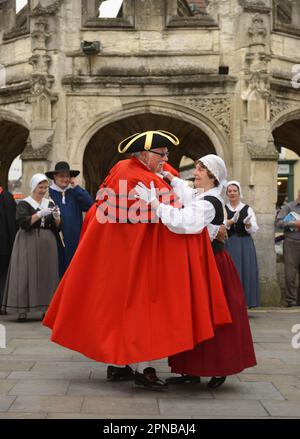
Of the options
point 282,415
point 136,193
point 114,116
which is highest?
point 114,116

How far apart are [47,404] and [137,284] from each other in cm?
101

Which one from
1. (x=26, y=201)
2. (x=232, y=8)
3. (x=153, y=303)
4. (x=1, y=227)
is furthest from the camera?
(x=232, y=8)

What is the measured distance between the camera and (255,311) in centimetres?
1005

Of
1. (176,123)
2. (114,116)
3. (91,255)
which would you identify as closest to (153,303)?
(91,255)

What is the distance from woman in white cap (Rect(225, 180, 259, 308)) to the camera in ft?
30.9

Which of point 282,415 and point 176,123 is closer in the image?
point 282,415

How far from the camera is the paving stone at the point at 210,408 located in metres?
4.52

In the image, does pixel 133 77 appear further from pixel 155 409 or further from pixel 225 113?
pixel 155 409

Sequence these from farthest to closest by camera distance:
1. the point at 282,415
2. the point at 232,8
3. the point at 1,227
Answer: the point at 232,8
the point at 1,227
the point at 282,415

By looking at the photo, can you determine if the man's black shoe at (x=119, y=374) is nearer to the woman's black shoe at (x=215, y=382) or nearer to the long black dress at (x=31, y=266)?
the woman's black shoe at (x=215, y=382)

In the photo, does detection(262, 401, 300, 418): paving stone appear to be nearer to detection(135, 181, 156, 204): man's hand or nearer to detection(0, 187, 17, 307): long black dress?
detection(135, 181, 156, 204): man's hand

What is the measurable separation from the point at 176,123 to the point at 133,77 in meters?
2.45

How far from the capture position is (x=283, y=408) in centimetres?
469

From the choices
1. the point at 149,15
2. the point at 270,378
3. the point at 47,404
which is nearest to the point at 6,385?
the point at 47,404
